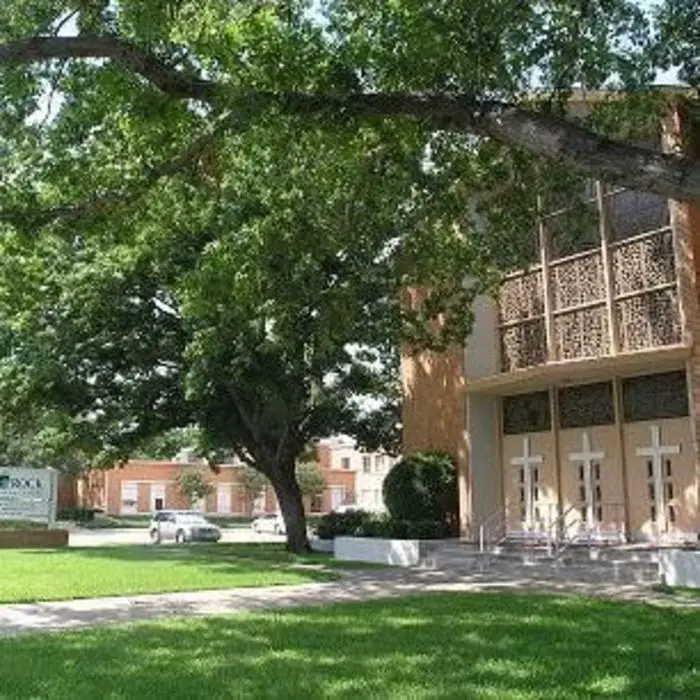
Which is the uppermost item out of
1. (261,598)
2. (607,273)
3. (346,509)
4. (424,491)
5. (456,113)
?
(607,273)

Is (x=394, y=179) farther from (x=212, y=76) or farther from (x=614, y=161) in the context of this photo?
(x=614, y=161)

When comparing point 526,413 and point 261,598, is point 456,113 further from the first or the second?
point 526,413

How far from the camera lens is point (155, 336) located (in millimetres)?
28609

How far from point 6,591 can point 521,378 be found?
12986mm

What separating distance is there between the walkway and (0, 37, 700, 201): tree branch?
7.01m

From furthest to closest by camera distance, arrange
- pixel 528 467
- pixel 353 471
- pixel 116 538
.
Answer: pixel 353 471 < pixel 116 538 < pixel 528 467

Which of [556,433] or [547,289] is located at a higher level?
[547,289]

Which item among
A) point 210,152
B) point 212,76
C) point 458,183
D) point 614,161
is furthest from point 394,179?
point 614,161

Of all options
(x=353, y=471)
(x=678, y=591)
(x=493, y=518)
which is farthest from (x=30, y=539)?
(x=353, y=471)

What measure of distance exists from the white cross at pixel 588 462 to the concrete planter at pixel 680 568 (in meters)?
5.35

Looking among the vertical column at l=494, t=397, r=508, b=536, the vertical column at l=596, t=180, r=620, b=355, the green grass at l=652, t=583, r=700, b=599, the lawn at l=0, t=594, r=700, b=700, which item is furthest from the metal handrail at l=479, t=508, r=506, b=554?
the lawn at l=0, t=594, r=700, b=700

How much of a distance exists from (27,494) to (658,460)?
2175 cm

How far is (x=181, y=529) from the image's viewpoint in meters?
45.0

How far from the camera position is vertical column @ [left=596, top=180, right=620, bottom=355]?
22.7m
